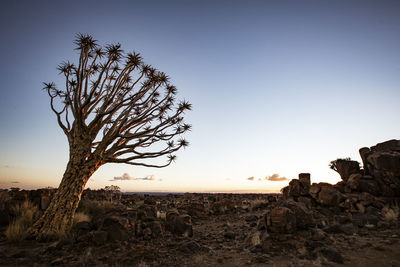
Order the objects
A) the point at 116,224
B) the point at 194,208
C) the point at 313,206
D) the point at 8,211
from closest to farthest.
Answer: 1. the point at 116,224
2. the point at 8,211
3. the point at 313,206
4. the point at 194,208

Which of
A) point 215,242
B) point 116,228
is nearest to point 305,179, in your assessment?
point 215,242

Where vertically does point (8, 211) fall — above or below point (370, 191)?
below

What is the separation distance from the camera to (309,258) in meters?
5.01

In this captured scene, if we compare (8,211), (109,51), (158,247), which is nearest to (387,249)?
(158,247)

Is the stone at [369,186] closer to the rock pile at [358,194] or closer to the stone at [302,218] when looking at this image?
the rock pile at [358,194]

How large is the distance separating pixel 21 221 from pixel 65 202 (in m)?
2.32

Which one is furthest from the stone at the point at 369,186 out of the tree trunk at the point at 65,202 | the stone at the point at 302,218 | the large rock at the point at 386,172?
the tree trunk at the point at 65,202

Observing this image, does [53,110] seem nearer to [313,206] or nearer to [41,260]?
[41,260]

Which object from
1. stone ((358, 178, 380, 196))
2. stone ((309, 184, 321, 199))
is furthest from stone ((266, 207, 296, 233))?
stone ((358, 178, 380, 196))

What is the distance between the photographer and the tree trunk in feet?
21.9

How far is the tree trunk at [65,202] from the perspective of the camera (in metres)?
6.66

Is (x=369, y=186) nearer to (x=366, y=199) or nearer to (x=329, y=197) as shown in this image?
(x=366, y=199)

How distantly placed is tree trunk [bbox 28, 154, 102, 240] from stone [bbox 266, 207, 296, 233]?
668cm

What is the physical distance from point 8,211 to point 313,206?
584 inches
